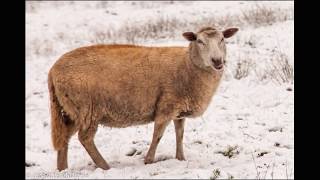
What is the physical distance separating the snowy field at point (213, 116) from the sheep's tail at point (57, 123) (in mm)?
408

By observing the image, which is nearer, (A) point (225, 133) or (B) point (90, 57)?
(B) point (90, 57)

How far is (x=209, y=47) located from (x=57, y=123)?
2.30 metres

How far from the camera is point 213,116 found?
28.7 feet

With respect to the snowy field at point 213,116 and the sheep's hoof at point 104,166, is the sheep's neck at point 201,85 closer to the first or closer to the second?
the snowy field at point 213,116

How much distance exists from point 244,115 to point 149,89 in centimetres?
263

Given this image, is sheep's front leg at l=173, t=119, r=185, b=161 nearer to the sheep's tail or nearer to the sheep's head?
the sheep's head

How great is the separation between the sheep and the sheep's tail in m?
0.01

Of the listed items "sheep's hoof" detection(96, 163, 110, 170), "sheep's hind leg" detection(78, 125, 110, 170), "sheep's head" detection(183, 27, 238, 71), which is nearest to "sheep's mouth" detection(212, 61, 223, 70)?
"sheep's head" detection(183, 27, 238, 71)

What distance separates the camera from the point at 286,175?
5414 millimetres

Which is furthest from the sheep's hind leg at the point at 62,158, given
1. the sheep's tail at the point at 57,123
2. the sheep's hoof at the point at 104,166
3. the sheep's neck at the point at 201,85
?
the sheep's neck at the point at 201,85

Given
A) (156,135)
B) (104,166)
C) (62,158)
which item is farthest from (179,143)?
(62,158)
